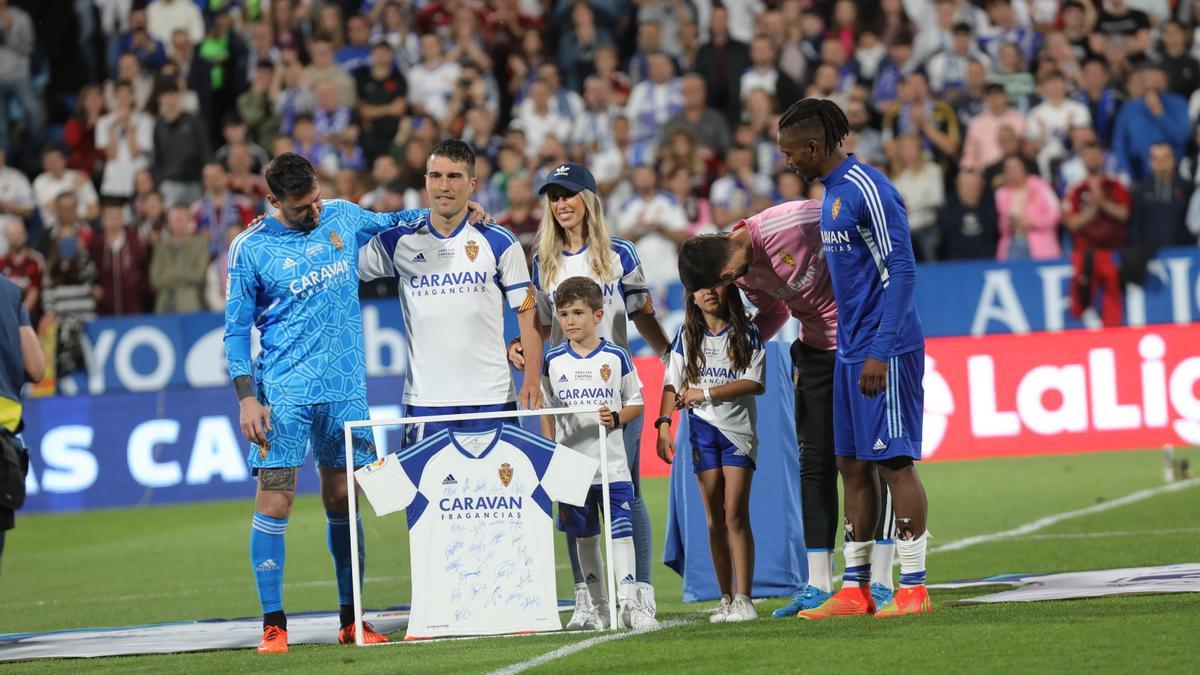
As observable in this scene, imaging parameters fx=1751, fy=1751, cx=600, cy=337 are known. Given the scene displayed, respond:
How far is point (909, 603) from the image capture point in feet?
26.3

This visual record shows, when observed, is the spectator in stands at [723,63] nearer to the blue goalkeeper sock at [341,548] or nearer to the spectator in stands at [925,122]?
the spectator in stands at [925,122]

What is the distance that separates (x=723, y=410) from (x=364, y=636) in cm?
203

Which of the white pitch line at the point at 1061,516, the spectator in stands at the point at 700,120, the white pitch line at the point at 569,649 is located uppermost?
the spectator in stands at the point at 700,120

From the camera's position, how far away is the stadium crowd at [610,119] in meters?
19.6

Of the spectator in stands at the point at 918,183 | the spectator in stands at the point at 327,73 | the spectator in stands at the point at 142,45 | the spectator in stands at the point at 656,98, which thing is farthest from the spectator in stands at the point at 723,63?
the spectator in stands at the point at 142,45

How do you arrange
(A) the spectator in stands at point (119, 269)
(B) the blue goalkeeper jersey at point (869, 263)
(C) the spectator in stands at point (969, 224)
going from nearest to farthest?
(B) the blue goalkeeper jersey at point (869, 263)
(C) the spectator in stands at point (969, 224)
(A) the spectator in stands at point (119, 269)

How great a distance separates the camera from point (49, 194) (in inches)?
912

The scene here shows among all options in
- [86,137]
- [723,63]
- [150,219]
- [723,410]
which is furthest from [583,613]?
[86,137]

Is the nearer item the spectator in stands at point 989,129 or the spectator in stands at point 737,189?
the spectator in stands at point 737,189

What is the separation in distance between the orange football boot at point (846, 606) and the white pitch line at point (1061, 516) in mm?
3403

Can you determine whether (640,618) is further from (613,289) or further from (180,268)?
(180,268)

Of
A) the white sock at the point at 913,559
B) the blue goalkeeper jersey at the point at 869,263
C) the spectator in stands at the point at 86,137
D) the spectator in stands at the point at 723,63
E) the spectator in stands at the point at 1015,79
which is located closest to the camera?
the blue goalkeeper jersey at the point at 869,263

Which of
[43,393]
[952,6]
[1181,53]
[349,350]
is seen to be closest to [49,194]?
[43,393]

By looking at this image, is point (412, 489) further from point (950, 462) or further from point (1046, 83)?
point (1046, 83)
